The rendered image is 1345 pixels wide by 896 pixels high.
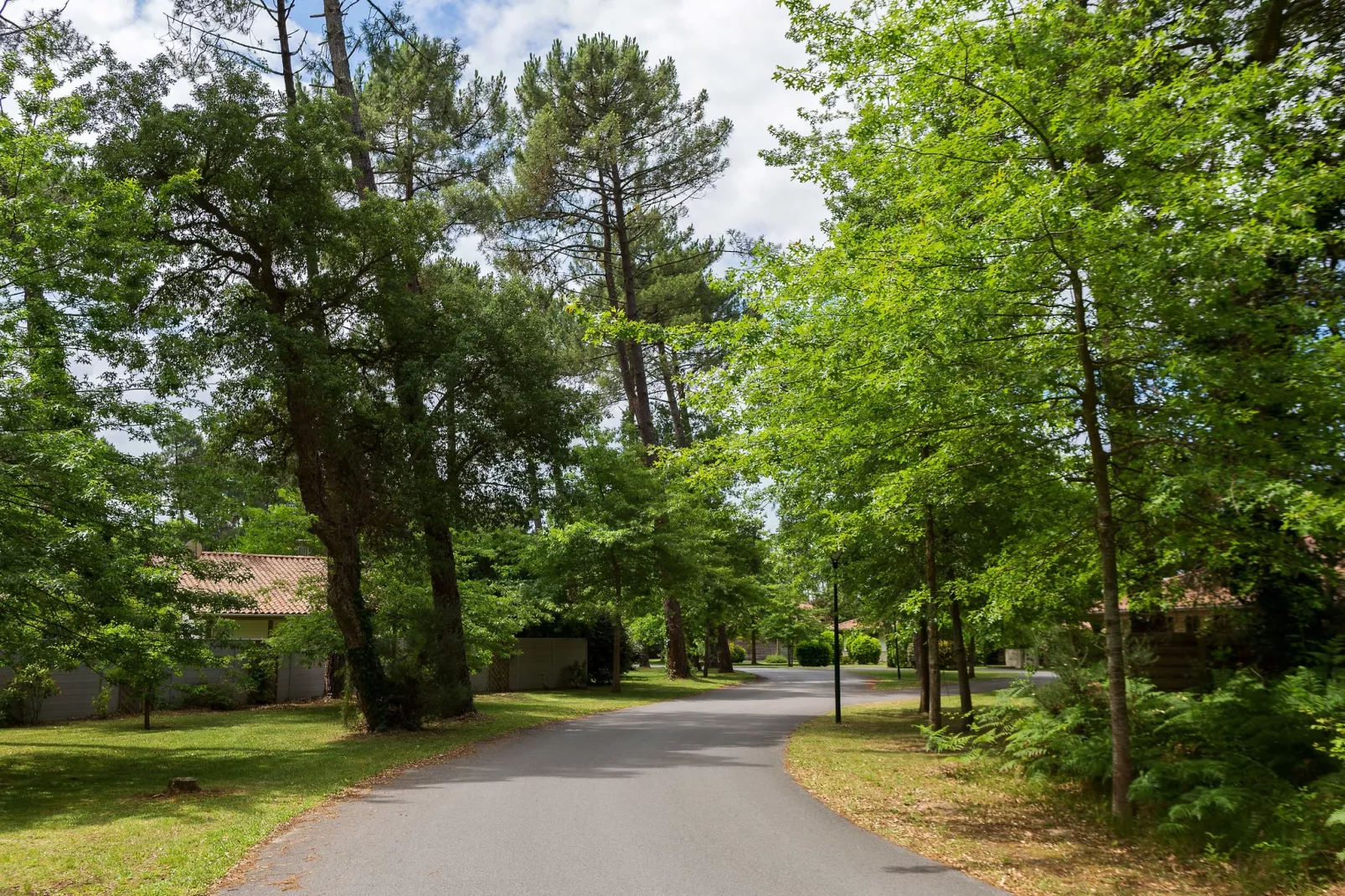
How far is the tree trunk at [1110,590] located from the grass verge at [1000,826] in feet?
1.62

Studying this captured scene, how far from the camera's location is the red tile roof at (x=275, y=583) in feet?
75.5

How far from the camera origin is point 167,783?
12.0 metres

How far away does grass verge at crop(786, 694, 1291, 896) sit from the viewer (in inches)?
261

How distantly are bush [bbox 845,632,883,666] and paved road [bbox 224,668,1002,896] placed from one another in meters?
49.1

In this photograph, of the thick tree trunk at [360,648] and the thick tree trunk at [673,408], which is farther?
the thick tree trunk at [673,408]

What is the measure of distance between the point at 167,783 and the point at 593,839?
7.42 metres

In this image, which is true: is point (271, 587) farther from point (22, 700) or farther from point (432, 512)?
point (432, 512)

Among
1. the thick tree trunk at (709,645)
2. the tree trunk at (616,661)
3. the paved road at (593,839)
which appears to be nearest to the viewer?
the paved road at (593,839)

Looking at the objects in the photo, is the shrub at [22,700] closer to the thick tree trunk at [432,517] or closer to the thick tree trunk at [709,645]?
the thick tree trunk at [432,517]

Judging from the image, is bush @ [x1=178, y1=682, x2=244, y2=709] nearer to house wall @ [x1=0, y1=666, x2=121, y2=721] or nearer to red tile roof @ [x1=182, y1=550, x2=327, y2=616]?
house wall @ [x1=0, y1=666, x2=121, y2=721]

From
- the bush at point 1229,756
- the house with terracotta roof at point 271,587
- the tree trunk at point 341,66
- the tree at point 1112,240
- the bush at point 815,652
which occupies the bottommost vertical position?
the bush at point 815,652

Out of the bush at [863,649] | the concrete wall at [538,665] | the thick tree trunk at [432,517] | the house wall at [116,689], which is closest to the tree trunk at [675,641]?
the concrete wall at [538,665]

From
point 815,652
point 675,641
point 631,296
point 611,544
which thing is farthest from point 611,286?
point 815,652

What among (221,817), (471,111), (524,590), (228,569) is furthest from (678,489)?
(221,817)
